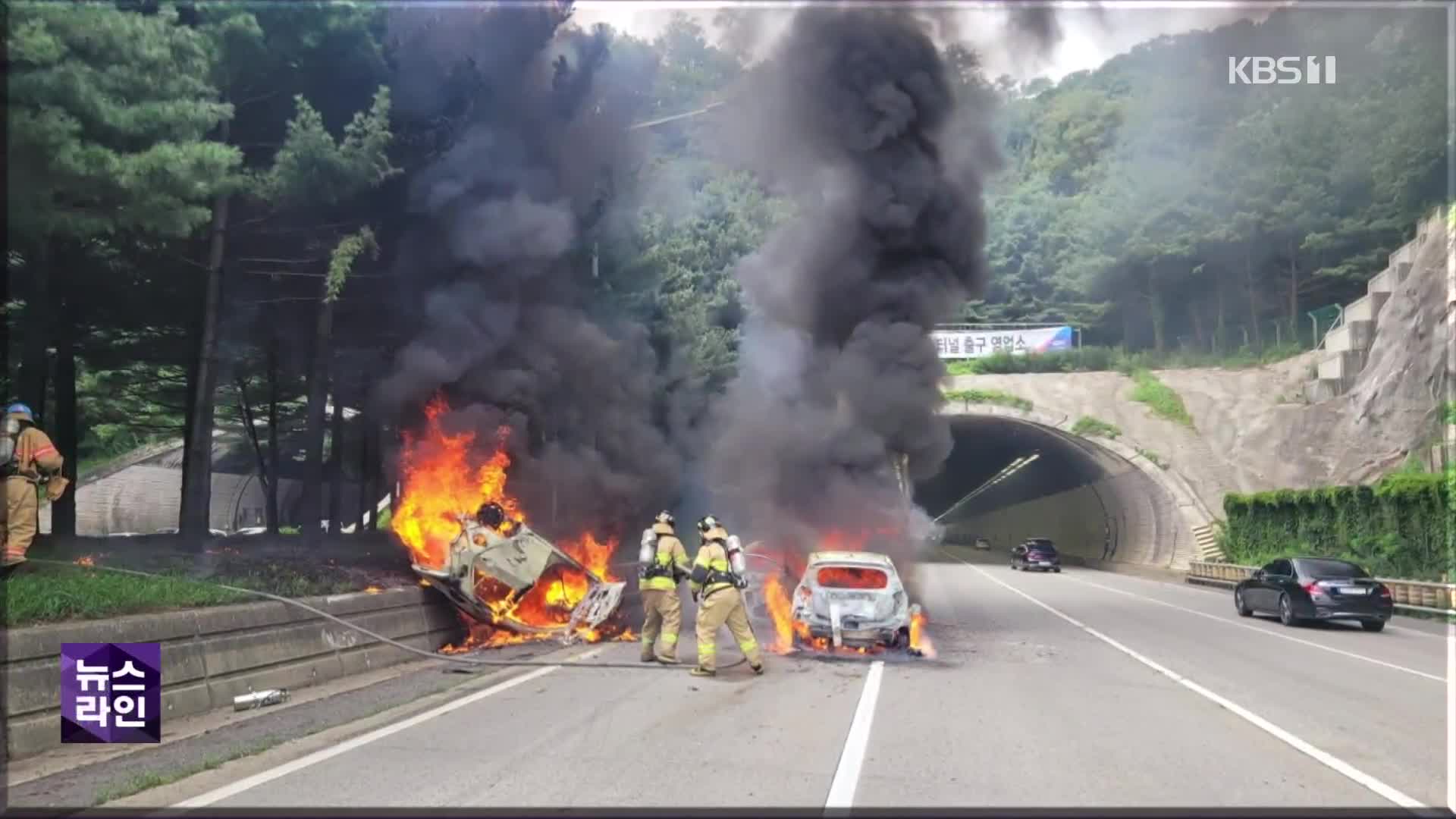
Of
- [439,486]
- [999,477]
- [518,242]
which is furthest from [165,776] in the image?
[999,477]

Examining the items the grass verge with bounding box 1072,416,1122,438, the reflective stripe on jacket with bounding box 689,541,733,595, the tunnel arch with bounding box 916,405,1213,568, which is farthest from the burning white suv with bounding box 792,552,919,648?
the grass verge with bounding box 1072,416,1122,438

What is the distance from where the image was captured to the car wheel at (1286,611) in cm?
1850

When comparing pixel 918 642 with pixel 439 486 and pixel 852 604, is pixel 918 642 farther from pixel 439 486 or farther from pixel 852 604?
pixel 439 486

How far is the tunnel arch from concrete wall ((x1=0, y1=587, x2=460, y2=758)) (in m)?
31.5

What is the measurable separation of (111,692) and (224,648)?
1.18 m

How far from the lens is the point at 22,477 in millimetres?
8789

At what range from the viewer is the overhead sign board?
147 feet

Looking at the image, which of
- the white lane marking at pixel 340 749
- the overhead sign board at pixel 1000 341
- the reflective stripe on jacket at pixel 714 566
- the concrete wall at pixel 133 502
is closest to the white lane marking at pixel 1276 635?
the reflective stripe on jacket at pixel 714 566

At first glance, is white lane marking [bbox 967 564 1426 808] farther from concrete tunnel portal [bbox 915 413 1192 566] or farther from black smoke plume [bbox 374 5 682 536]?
concrete tunnel portal [bbox 915 413 1192 566]

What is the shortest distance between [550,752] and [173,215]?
273 inches

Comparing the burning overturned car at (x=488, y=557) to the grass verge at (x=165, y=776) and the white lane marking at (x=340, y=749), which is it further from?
the grass verge at (x=165, y=776)

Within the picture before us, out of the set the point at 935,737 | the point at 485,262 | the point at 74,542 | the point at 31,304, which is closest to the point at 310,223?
the point at 485,262

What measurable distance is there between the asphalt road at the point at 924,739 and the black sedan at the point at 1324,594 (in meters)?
4.60

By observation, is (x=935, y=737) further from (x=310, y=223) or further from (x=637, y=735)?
(x=310, y=223)
